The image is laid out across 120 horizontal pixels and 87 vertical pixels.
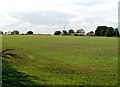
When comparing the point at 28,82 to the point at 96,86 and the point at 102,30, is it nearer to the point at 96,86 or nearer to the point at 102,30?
the point at 96,86

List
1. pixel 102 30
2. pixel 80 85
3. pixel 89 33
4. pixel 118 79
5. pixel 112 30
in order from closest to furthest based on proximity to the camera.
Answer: pixel 80 85
pixel 118 79
pixel 112 30
pixel 102 30
pixel 89 33

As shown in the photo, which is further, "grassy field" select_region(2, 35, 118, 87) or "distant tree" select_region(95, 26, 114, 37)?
"distant tree" select_region(95, 26, 114, 37)

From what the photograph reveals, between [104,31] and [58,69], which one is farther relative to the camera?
[104,31]

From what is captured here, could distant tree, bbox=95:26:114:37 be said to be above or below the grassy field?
above

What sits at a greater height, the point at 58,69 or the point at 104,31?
the point at 104,31

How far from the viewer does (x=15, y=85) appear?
10727 mm

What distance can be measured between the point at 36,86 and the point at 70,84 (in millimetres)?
2163

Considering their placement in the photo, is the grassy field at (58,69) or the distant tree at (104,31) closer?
the grassy field at (58,69)

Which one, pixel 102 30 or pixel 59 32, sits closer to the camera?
pixel 102 30

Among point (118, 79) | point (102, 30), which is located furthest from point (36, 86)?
point (102, 30)

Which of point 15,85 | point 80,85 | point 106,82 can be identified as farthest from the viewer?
point 106,82

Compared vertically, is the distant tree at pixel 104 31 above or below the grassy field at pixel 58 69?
above

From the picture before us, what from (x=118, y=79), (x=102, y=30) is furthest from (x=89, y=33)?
(x=118, y=79)

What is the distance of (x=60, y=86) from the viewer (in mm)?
11289
